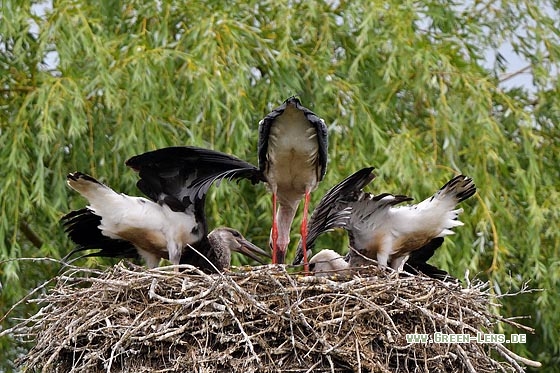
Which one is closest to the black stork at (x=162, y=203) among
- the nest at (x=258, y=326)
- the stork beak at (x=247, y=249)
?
the stork beak at (x=247, y=249)

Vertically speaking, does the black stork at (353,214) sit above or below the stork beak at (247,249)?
above

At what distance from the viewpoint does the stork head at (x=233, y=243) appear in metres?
7.07

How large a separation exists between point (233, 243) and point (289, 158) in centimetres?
102

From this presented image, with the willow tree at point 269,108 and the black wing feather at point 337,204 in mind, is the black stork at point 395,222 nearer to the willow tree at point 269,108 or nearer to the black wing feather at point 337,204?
the black wing feather at point 337,204

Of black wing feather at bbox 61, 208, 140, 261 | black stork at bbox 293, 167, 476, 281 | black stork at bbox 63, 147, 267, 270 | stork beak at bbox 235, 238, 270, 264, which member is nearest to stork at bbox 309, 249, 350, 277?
black stork at bbox 293, 167, 476, 281

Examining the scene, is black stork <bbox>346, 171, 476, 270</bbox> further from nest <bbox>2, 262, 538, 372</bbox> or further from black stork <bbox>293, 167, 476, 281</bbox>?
nest <bbox>2, 262, 538, 372</bbox>

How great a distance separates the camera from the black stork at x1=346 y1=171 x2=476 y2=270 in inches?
254

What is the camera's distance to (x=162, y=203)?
6461 millimetres

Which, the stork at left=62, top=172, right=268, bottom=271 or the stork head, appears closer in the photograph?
the stork at left=62, top=172, right=268, bottom=271

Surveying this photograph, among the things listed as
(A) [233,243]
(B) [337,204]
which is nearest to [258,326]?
(B) [337,204]

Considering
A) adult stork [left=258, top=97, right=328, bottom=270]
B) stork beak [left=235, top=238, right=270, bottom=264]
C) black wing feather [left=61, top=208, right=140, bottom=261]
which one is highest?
adult stork [left=258, top=97, right=328, bottom=270]

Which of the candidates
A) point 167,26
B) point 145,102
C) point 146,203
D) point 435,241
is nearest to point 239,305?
point 146,203

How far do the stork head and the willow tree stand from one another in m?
0.33

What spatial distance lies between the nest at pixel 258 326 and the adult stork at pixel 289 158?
0.83m
